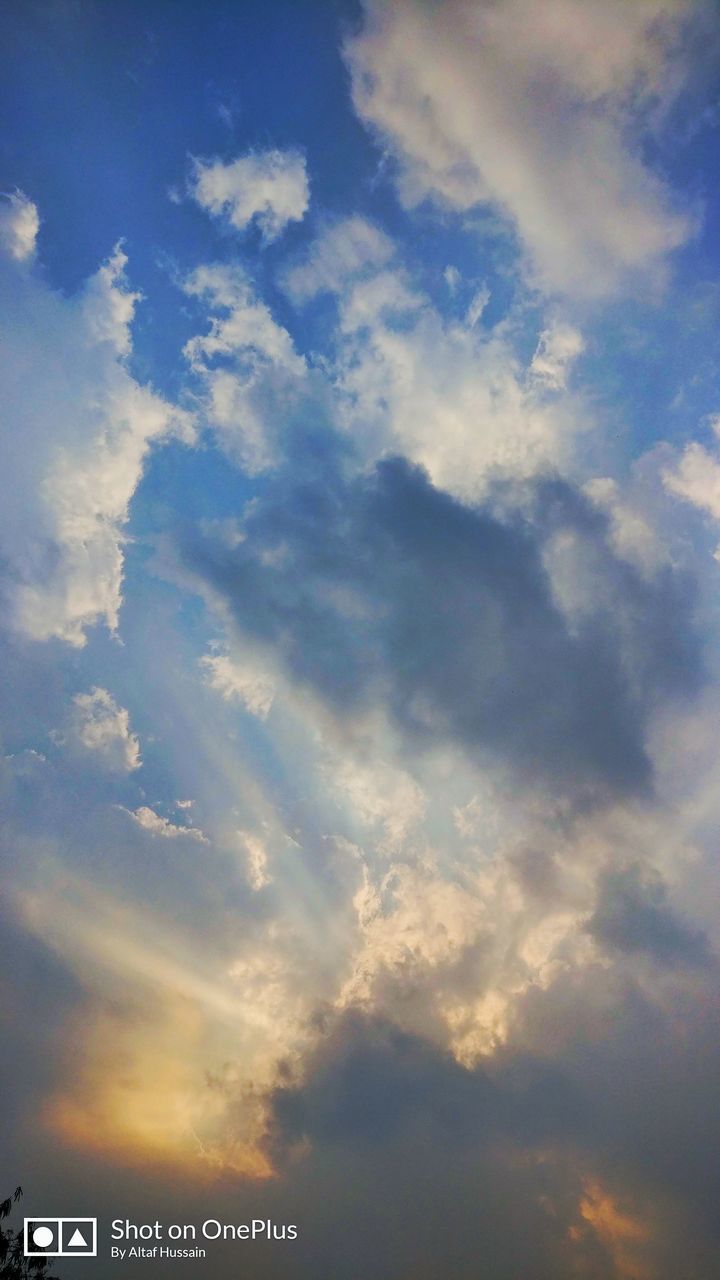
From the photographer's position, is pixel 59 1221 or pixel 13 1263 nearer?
pixel 59 1221

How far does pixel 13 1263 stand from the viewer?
87.1 meters

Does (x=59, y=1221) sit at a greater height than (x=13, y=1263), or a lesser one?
greater

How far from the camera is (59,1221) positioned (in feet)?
261

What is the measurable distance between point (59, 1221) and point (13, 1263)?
60.9ft
